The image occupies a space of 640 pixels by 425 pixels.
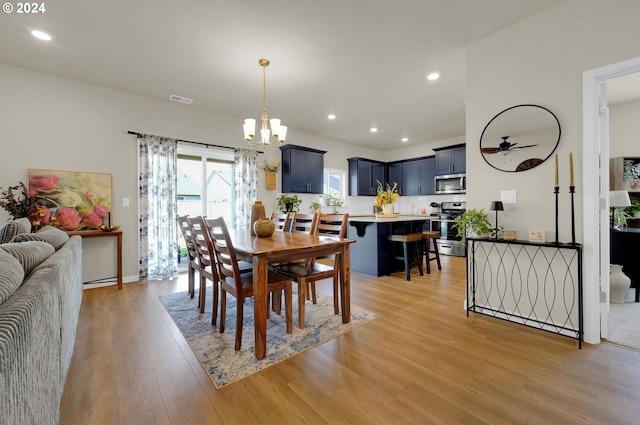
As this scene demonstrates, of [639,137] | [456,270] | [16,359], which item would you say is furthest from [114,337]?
[639,137]

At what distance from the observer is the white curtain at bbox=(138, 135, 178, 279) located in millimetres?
4078

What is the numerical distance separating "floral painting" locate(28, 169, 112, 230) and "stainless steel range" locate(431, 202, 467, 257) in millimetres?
6279

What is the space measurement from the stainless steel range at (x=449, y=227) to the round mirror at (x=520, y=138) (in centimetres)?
371

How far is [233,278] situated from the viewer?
2.24 meters

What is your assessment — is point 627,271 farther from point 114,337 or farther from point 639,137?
point 114,337

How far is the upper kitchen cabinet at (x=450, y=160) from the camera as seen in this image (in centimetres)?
606

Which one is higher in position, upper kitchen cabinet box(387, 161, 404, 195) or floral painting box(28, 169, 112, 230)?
upper kitchen cabinet box(387, 161, 404, 195)

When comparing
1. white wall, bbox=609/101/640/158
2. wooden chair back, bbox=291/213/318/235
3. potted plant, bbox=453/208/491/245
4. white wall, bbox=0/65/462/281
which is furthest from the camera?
white wall, bbox=609/101/640/158

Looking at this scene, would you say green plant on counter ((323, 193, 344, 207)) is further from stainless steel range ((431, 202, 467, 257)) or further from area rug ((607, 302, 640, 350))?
area rug ((607, 302, 640, 350))

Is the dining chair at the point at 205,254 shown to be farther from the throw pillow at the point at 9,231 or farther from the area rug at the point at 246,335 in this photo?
the throw pillow at the point at 9,231

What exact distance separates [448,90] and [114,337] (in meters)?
4.86

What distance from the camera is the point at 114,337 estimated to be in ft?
7.48

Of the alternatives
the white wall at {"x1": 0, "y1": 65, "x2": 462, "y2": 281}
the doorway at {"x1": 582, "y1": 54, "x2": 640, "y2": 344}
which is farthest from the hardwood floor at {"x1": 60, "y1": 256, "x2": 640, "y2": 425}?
the white wall at {"x1": 0, "y1": 65, "x2": 462, "y2": 281}

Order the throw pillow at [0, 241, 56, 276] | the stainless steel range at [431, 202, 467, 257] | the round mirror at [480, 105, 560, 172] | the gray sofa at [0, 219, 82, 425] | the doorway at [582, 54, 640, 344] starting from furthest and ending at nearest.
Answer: the stainless steel range at [431, 202, 467, 257] < the round mirror at [480, 105, 560, 172] < the doorway at [582, 54, 640, 344] < the throw pillow at [0, 241, 56, 276] < the gray sofa at [0, 219, 82, 425]
